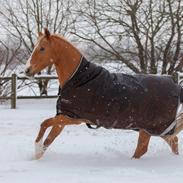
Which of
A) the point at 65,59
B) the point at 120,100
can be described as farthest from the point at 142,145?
the point at 65,59

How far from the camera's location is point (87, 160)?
5418 millimetres

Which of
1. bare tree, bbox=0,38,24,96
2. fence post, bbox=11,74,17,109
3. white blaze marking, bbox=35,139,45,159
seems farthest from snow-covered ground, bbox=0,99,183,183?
bare tree, bbox=0,38,24,96

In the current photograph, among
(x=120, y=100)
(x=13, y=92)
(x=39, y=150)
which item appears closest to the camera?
(x=120, y=100)

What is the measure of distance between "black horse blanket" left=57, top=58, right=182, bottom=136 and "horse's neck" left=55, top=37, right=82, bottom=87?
0.09 m

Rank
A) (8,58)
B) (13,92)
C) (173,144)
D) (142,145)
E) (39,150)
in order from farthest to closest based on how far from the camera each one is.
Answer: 1. (8,58)
2. (13,92)
3. (173,144)
4. (142,145)
5. (39,150)

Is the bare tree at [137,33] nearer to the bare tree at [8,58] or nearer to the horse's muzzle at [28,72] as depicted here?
the bare tree at [8,58]

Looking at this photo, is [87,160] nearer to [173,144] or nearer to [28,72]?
[173,144]

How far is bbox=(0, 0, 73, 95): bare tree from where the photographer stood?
15922mm

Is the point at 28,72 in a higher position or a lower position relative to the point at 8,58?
higher

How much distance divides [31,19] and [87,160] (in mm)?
11545

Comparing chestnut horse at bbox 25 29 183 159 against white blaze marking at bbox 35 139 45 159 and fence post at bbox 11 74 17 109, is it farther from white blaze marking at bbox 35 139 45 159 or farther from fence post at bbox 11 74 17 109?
fence post at bbox 11 74 17 109

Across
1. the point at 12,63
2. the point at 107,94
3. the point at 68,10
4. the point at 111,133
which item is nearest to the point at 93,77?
the point at 107,94

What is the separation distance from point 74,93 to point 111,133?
2.72m

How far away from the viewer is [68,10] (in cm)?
1421
